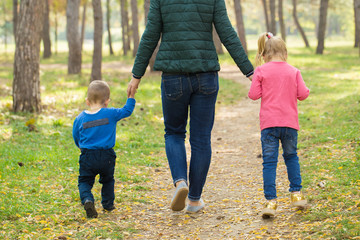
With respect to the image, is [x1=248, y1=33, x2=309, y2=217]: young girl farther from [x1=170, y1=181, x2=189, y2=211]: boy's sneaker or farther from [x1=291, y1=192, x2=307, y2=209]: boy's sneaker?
[x1=170, y1=181, x2=189, y2=211]: boy's sneaker

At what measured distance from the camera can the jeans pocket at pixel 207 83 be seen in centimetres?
423

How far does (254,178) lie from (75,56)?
1406cm

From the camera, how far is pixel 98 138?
14.7 ft

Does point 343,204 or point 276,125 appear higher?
point 276,125

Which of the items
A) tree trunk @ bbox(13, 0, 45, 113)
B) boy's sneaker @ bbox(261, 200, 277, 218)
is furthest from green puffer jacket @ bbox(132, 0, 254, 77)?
tree trunk @ bbox(13, 0, 45, 113)

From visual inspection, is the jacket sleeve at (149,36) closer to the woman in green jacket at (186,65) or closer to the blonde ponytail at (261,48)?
the woman in green jacket at (186,65)

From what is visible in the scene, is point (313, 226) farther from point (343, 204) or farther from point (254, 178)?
point (254, 178)

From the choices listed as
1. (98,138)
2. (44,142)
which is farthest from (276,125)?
(44,142)

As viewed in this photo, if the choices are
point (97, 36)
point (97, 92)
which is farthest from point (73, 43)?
point (97, 92)

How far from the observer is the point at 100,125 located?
446 centimetres

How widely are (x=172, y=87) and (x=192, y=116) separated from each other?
0.37 meters

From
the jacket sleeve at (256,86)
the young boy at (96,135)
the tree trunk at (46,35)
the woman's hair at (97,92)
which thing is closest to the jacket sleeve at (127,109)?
the young boy at (96,135)

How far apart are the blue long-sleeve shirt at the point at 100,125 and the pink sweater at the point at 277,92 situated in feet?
4.29

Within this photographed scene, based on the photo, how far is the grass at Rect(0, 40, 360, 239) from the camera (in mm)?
4184
